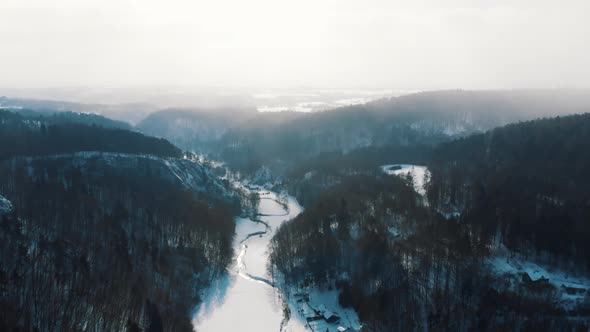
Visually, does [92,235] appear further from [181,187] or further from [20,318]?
[181,187]

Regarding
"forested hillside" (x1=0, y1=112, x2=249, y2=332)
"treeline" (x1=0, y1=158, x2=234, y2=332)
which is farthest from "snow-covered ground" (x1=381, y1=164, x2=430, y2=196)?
"treeline" (x1=0, y1=158, x2=234, y2=332)

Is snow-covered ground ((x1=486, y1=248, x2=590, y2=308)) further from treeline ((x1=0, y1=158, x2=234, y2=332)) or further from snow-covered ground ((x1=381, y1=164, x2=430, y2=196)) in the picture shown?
treeline ((x1=0, y1=158, x2=234, y2=332))

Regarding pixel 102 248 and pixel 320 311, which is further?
pixel 102 248

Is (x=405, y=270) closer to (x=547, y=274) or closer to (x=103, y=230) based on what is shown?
(x=547, y=274)

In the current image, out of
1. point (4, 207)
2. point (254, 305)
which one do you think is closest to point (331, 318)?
point (254, 305)

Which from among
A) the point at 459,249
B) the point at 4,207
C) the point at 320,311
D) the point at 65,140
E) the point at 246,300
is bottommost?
the point at 246,300
